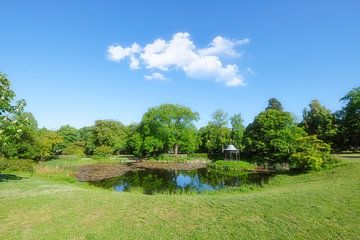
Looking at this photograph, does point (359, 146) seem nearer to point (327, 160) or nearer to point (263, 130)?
point (263, 130)

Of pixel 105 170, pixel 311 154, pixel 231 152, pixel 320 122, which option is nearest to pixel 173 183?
pixel 311 154

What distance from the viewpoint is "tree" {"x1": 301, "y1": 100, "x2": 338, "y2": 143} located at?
48.3 meters

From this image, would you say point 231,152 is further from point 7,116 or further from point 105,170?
point 7,116

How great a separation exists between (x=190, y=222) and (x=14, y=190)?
1085cm

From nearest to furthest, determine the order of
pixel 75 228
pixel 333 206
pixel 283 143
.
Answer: pixel 75 228
pixel 333 206
pixel 283 143

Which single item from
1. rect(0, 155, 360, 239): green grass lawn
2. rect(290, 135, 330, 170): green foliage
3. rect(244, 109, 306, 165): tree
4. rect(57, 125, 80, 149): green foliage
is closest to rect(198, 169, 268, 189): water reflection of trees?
rect(290, 135, 330, 170): green foliage

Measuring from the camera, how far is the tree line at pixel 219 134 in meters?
24.9

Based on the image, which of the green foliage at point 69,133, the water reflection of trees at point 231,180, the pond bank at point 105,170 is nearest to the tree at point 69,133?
the green foliage at point 69,133

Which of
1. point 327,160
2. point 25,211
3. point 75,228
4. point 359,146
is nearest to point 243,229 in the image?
point 75,228

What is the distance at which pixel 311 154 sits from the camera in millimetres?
24156

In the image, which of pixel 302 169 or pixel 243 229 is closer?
pixel 243 229

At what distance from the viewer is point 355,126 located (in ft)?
149

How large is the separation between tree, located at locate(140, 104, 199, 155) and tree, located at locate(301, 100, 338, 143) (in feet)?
75.9

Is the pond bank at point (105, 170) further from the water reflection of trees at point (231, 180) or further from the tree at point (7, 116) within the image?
the tree at point (7, 116)
